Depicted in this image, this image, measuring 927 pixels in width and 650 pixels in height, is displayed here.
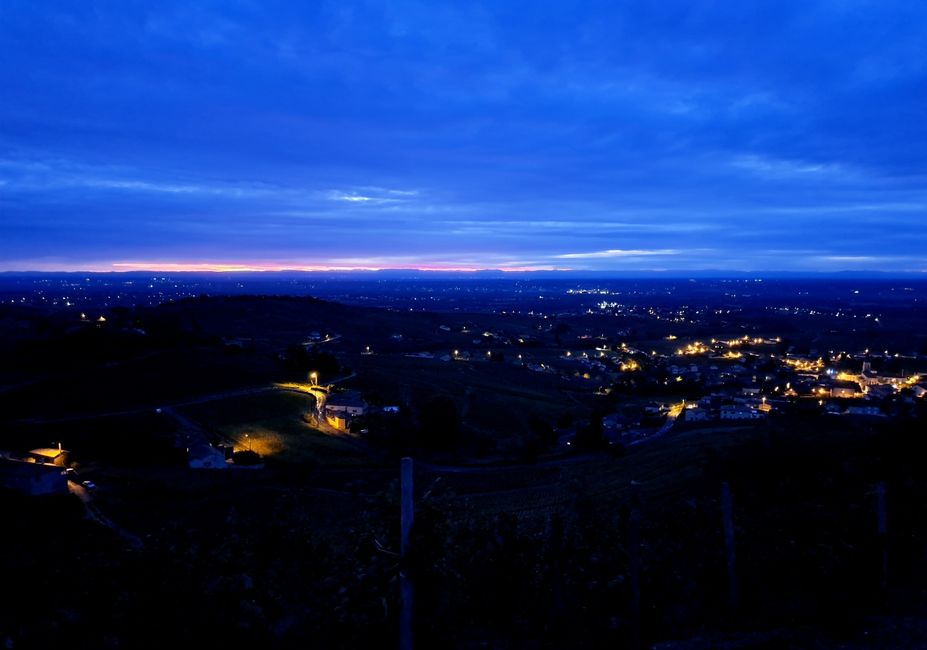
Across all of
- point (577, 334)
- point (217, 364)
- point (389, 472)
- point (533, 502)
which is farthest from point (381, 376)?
point (577, 334)

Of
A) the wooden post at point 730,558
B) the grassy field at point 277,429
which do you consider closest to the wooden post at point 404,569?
the wooden post at point 730,558

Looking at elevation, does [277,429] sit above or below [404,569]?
below

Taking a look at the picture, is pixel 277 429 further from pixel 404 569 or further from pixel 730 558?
pixel 404 569

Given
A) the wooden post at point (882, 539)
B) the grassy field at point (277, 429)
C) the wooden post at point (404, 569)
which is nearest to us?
the wooden post at point (404, 569)

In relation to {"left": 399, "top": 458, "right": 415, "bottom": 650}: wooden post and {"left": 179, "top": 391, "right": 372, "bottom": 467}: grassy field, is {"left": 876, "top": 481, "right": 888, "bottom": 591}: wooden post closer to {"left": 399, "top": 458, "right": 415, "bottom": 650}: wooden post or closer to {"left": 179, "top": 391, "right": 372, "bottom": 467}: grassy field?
{"left": 399, "top": 458, "right": 415, "bottom": 650}: wooden post

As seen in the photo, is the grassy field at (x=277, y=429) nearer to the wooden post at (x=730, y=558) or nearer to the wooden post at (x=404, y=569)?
the wooden post at (x=730, y=558)

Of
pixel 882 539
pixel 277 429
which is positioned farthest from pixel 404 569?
pixel 277 429

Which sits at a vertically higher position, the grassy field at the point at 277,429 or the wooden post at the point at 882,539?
the wooden post at the point at 882,539

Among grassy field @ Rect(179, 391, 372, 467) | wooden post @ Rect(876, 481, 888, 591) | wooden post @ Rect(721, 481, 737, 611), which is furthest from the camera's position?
grassy field @ Rect(179, 391, 372, 467)

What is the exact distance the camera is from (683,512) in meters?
14.2

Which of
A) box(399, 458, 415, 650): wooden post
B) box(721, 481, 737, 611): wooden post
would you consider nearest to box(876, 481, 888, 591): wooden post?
box(721, 481, 737, 611): wooden post

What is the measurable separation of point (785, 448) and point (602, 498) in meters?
5.70

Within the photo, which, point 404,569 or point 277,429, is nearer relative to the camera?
point 404,569

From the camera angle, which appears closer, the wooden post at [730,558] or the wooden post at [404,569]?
the wooden post at [404,569]
